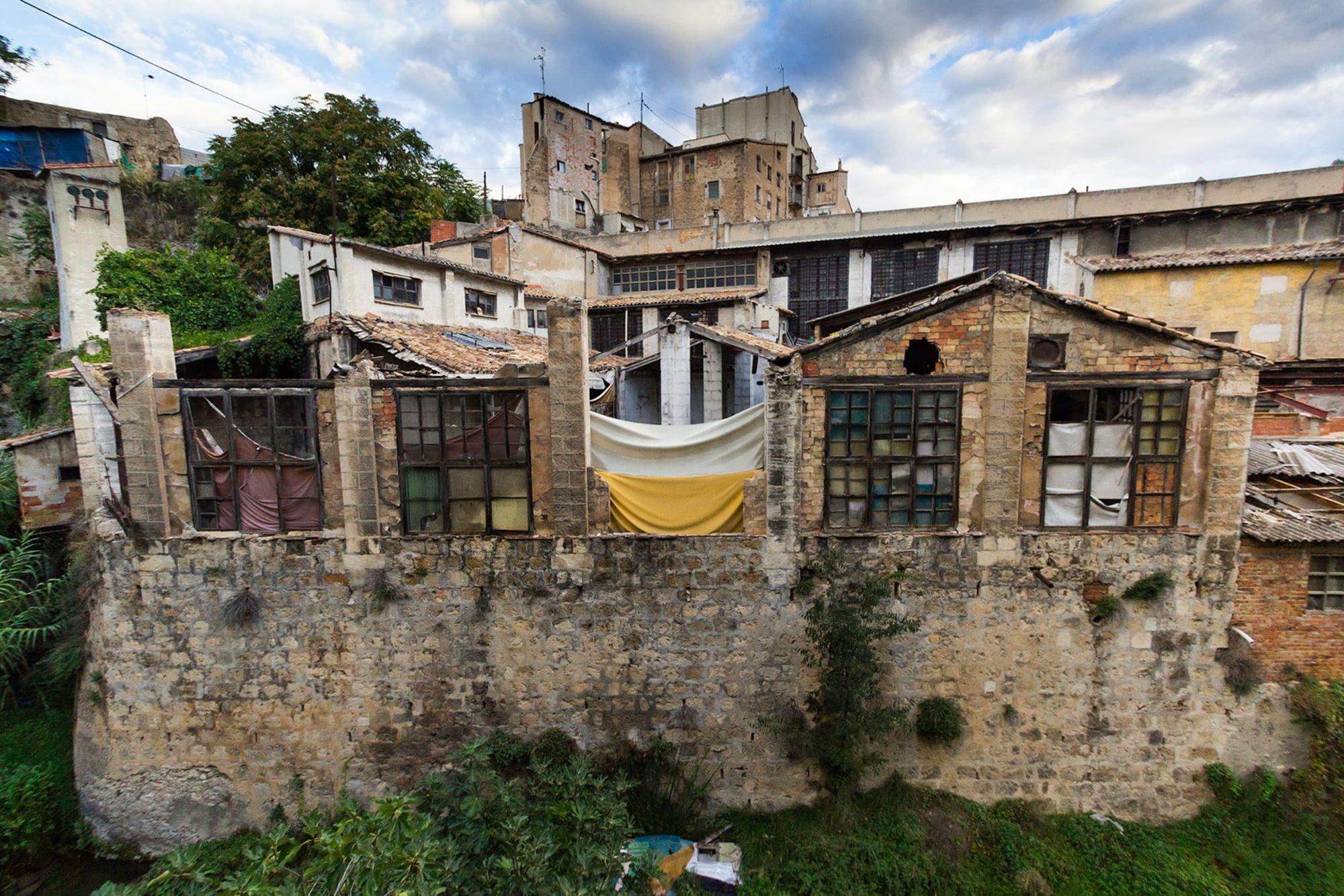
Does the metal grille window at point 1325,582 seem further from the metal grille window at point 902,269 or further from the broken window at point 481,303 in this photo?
the broken window at point 481,303

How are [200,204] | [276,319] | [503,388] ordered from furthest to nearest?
[200,204]
[276,319]
[503,388]

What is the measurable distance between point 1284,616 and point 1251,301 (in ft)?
45.6

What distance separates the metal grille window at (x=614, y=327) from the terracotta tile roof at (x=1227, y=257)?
51.9 feet

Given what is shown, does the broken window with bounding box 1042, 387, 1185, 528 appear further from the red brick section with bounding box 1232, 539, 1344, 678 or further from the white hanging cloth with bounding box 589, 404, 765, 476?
the white hanging cloth with bounding box 589, 404, 765, 476

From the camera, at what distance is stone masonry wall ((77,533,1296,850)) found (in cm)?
850

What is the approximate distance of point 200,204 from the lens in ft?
83.3

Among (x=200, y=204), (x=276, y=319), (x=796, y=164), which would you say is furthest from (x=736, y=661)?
(x=796, y=164)

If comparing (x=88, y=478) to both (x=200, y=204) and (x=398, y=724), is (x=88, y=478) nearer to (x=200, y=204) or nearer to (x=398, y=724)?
(x=398, y=724)

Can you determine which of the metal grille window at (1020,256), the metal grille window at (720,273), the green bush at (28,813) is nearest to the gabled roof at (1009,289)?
the green bush at (28,813)

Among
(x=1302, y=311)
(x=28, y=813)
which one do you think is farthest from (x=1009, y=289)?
(x=28, y=813)

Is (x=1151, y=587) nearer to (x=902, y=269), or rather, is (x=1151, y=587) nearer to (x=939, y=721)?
(x=939, y=721)

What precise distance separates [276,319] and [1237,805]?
71.7ft

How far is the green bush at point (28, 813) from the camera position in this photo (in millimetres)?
8617

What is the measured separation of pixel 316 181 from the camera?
67.2 ft
